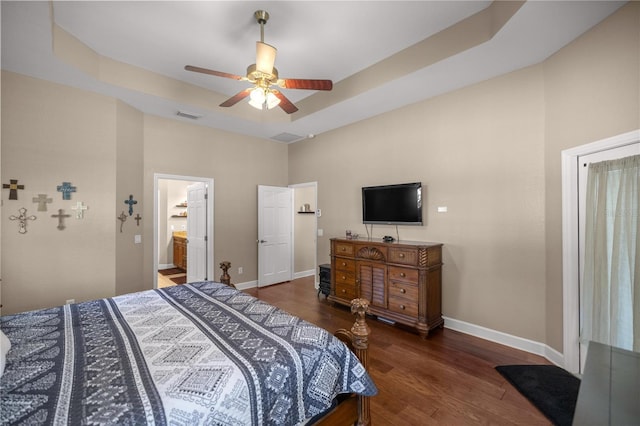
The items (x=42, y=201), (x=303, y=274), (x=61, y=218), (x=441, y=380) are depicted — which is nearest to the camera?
(x=441, y=380)

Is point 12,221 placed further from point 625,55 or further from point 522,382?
point 625,55

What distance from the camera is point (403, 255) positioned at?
11.2 feet

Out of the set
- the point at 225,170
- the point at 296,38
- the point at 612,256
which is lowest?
the point at 612,256

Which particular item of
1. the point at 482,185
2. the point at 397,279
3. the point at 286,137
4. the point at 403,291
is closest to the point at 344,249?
the point at 397,279

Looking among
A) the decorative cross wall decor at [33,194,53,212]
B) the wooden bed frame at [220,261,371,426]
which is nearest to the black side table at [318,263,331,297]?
the wooden bed frame at [220,261,371,426]

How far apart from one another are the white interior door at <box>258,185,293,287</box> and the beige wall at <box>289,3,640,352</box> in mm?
2323

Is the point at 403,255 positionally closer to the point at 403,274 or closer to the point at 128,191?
the point at 403,274

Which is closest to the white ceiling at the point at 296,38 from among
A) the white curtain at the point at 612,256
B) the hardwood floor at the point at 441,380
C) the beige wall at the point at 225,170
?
the beige wall at the point at 225,170

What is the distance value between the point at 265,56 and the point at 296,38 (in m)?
0.80

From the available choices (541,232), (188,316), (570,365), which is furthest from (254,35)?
(570,365)

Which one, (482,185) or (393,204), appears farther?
(393,204)

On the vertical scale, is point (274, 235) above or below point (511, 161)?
below

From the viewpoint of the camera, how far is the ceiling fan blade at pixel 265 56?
2236 mm

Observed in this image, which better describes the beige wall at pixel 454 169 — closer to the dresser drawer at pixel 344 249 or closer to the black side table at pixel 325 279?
the dresser drawer at pixel 344 249
